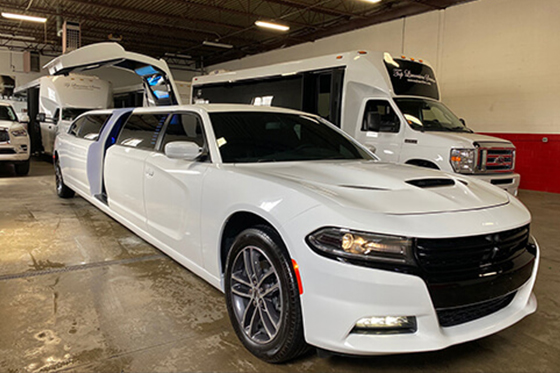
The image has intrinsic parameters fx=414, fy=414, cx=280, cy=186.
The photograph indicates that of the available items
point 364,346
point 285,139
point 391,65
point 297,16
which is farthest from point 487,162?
point 297,16

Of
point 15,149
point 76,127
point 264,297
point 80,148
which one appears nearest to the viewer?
point 264,297

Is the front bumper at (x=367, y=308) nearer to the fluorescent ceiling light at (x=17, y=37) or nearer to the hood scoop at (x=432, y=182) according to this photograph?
the hood scoop at (x=432, y=182)

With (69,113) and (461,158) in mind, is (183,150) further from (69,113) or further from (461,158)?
(69,113)

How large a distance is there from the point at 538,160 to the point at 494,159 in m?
4.78

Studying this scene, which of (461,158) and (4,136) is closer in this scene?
(461,158)

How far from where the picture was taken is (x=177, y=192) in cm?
311

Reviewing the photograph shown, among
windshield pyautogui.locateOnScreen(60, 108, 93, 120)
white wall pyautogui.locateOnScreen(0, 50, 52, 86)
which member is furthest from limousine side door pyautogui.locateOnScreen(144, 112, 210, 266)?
white wall pyautogui.locateOnScreen(0, 50, 52, 86)

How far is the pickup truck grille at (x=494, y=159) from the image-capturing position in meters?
6.22

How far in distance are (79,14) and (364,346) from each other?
17.3 m

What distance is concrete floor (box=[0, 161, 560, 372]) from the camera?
2248 mm

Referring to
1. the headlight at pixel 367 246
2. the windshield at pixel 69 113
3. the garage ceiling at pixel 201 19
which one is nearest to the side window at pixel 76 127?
the headlight at pixel 367 246

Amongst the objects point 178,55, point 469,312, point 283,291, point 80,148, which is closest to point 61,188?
point 80,148

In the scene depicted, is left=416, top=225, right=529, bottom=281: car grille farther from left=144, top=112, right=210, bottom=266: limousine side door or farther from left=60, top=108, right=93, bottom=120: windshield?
left=60, top=108, right=93, bottom=120: windshield

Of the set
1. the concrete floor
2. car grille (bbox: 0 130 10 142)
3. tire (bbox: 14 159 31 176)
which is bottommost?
the concrete floor
